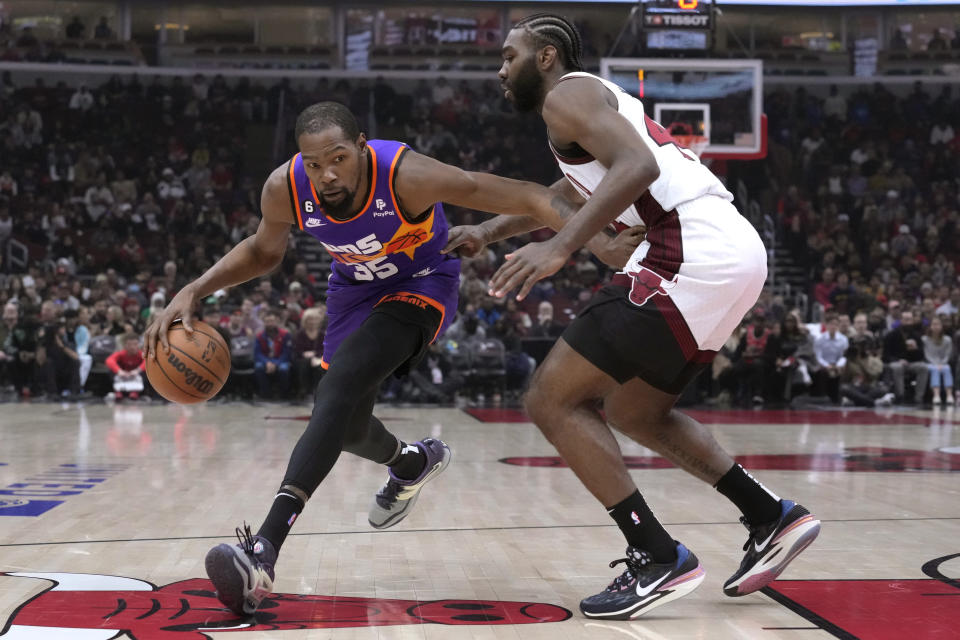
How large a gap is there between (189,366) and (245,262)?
0.42 m

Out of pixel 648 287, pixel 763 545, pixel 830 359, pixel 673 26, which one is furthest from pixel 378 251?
pixel 673 26

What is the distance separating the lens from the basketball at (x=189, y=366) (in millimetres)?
3779

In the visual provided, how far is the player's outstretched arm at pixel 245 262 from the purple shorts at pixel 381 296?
38cm

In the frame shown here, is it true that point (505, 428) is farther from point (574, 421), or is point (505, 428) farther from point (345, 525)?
point (574, 421)

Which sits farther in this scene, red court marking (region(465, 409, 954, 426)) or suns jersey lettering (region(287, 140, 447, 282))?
red court marking (region(465, 409, 954, 426))

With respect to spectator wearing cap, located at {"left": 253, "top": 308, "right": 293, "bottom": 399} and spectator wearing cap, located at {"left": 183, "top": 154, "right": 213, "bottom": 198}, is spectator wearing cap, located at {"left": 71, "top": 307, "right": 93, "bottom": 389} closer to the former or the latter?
spectator wearing cap, located at {"left": 253, "top": 308, "right": 293, "bottom": 399}

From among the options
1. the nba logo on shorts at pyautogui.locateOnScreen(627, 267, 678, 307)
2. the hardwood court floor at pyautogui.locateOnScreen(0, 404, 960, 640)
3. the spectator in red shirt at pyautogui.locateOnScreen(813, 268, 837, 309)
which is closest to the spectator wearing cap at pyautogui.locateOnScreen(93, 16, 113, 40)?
the spectator in red shirt at pyautogui.locateOnScreen(813, 268, 837, 309)

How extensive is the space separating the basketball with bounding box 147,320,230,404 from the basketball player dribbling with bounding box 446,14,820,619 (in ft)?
4.05

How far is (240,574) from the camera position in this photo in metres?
3.02

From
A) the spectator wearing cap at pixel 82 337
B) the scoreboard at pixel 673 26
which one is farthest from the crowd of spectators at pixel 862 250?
the spectator wearing cap at pixel 82 337

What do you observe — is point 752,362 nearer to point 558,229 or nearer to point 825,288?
point 825,288

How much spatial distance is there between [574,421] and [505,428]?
22.2 feet

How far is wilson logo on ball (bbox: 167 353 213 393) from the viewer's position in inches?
149

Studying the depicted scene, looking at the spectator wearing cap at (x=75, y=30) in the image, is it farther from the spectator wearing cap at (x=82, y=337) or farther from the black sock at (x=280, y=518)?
the black sock at (x=280, y=518)
